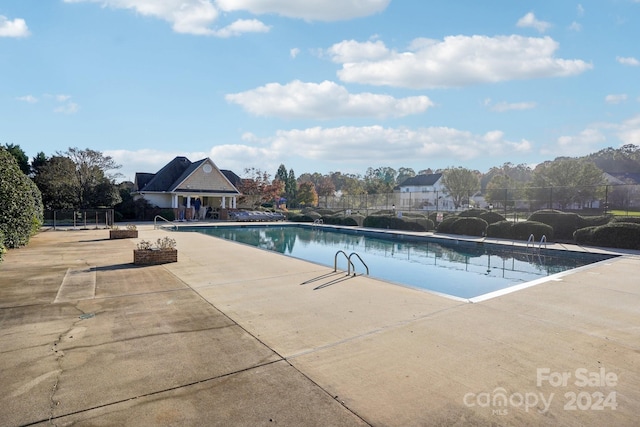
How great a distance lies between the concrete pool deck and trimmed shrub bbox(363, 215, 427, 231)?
13.9 m

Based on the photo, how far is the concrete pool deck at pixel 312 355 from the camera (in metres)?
2.87

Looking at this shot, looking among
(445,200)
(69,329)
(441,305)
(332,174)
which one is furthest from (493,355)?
(332,174)

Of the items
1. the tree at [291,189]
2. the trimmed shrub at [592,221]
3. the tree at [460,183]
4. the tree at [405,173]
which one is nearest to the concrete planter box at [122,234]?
the trimmed shrub at [592,221]

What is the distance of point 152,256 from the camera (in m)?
9.36

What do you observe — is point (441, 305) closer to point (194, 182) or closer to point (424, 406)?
point (424, 406)

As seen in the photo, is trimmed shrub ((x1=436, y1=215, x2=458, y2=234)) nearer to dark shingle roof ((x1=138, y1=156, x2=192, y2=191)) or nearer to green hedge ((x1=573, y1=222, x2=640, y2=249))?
green hedge ((x1=573, y1=222, x2=640, y2=249))

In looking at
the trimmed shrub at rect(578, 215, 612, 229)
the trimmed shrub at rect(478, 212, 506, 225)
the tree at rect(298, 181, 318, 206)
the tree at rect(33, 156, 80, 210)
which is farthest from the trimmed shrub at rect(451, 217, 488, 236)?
the tree at rect(298, 181, 318, 206)

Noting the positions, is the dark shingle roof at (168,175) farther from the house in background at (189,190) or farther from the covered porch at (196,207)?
the covered porch at (196,207)

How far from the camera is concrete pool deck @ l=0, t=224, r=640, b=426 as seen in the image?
2.87 m

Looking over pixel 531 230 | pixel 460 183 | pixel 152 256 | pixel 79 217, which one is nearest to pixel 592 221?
pixel 531 230

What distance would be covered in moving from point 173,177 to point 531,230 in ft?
97.1

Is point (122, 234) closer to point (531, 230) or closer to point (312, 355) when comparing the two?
point (312, 355)

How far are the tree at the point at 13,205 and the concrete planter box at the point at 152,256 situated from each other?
419 centimetres

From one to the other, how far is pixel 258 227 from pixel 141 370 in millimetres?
22506
